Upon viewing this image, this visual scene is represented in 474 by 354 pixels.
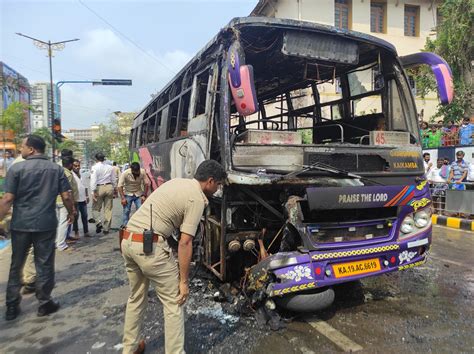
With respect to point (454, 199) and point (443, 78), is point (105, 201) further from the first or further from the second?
point (454, 199)

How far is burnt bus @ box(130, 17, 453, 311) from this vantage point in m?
3.29

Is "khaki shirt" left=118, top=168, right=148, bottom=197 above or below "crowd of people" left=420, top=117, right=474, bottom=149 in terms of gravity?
below

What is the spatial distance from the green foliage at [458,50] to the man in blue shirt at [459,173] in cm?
591

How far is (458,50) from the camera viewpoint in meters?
14.8

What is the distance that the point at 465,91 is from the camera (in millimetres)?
15133

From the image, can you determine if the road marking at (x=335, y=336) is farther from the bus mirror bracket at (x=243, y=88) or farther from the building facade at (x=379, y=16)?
the building facade at (x=379, y=16)

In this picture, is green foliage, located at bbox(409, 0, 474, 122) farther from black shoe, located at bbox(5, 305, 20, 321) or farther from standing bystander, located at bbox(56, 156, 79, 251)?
black shoe, located at bbox(5, 305, 20, 321)

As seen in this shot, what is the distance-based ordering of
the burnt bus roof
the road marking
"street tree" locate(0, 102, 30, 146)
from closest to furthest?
the road marking, the burnt bus roof, "street tree" locate(0, 102, 30, 146)

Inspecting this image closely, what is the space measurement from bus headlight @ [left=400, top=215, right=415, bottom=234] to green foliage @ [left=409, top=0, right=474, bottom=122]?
12404 millimetres

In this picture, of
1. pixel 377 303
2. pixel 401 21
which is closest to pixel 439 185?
pixel 377 303

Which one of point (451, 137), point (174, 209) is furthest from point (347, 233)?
point (451, 137)

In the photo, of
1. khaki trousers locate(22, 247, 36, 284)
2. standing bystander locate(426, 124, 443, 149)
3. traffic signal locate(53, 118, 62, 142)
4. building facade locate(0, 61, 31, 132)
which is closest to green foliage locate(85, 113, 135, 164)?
building facade locate(0, 61, 31, 132)

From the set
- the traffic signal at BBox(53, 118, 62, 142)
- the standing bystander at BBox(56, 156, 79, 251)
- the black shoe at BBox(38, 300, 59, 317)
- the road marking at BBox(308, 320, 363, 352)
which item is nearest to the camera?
the road marking at BBox(308, 320, 363, 352)

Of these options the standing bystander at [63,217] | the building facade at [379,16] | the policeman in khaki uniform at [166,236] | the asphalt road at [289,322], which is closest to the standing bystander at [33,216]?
the asphalt road at [289,322]
